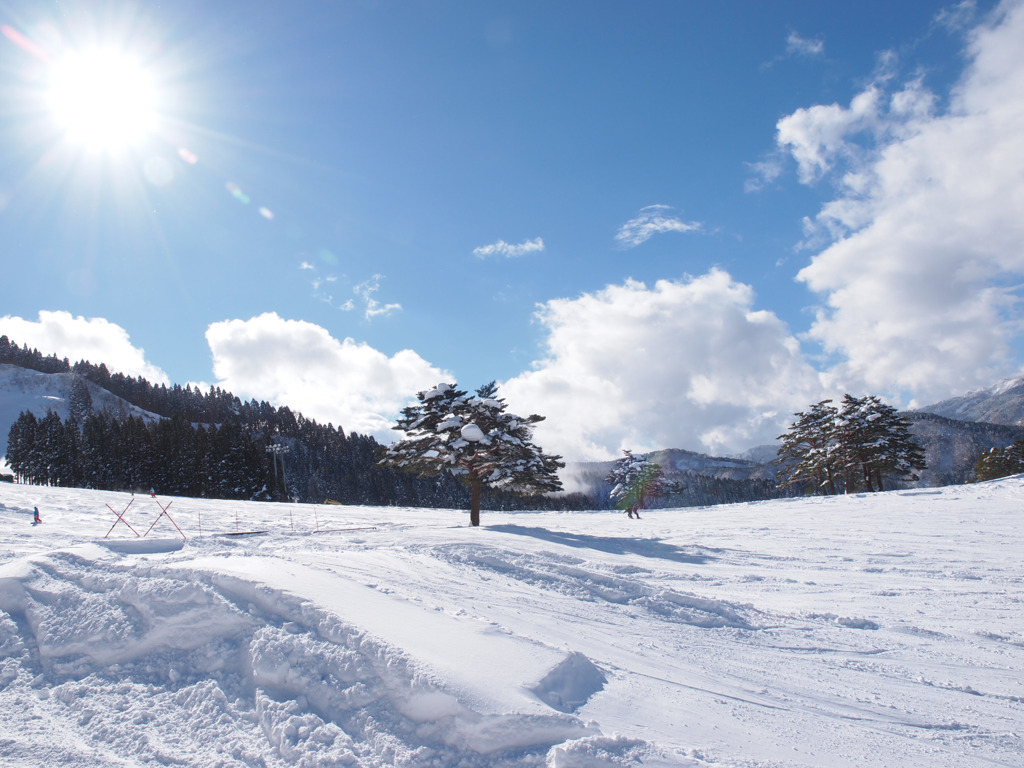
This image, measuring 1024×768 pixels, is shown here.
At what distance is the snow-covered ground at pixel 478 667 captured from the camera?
14.5ft

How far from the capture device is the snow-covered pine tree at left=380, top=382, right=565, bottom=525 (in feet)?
75.9

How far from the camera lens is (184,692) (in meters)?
5.41

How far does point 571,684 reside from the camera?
515 centimetres

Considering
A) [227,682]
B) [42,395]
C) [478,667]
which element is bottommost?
[227,682]

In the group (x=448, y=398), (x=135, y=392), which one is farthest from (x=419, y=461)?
(x=135, y=392)

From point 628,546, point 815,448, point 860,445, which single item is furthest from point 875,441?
point 628,546

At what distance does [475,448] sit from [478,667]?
18136mm

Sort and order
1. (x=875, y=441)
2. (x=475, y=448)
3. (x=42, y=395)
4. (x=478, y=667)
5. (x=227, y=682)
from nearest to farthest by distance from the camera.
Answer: (x=478, y=667) → (x=227, y=682) → (x=475, y=448) → (x=875, y=441) → (x=42, y=395)

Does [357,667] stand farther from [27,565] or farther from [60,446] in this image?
[60,446]

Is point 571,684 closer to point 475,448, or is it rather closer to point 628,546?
point 628,546

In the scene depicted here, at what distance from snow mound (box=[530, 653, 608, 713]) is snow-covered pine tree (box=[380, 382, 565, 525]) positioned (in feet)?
56.0

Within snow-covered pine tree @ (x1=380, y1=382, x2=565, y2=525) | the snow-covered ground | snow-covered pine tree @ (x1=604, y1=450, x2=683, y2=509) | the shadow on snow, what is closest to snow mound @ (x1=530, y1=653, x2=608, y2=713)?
the snow-covered ground

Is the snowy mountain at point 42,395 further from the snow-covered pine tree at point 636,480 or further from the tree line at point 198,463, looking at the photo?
the snow-covered pine tree at point 636,480

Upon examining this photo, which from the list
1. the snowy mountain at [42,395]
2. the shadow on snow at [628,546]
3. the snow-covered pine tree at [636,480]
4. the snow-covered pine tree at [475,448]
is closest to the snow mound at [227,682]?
the shadow on snow at [628,546]
